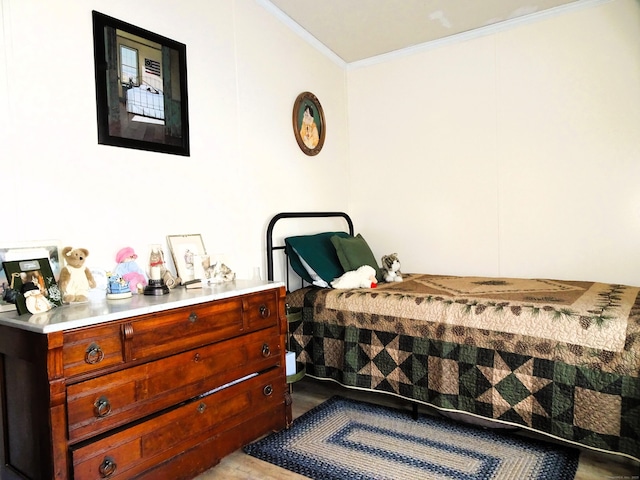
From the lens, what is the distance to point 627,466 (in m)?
1.87

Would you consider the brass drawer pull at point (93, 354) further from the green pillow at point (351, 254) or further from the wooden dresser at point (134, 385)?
the green pillow at point (351, 254)

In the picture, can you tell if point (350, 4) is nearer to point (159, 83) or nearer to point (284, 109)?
point (284, 109)

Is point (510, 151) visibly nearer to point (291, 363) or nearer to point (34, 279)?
point (291, 363)

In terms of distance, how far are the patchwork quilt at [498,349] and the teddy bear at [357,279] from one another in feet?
0.24

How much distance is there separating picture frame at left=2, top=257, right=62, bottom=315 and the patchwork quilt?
1.42m

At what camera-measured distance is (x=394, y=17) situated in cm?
303

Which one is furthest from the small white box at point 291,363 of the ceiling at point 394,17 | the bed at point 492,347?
the ceiling at point 394,17

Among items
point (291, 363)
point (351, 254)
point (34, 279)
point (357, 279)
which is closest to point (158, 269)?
point (34, 279)

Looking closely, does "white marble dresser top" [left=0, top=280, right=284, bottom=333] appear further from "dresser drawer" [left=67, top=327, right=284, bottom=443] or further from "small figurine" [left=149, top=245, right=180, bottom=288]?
"dresser drawer" [left=67, top=327, right=284, bottom=443]

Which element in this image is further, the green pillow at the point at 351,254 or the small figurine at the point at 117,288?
the green pillow at the point at 351,254

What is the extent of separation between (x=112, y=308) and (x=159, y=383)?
1.09 ft

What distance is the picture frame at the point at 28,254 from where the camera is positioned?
1.56m

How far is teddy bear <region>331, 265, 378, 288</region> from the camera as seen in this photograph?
273 centimetres

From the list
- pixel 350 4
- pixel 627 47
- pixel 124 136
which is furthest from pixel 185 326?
pixel 627 47
